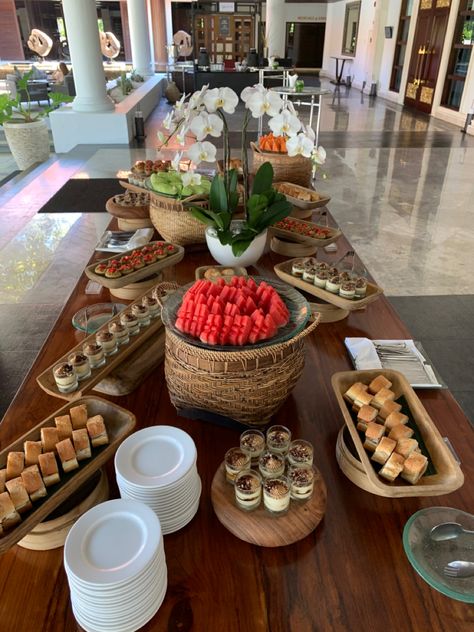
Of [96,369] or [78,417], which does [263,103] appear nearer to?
[96,369]

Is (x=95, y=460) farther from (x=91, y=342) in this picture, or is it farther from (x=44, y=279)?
(x=44, y=279)

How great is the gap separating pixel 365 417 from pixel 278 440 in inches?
8.1

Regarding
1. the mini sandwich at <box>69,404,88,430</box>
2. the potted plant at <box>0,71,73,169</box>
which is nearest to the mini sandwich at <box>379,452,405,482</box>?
the mini sandwich at <box>69,404,88,430</box>

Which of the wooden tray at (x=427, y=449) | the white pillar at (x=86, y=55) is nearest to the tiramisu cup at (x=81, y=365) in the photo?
the wooden tray at (x=427, y=449)

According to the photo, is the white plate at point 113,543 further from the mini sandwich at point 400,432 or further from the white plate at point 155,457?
the mini sandwich at point 400,432

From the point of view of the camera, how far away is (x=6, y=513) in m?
0.84

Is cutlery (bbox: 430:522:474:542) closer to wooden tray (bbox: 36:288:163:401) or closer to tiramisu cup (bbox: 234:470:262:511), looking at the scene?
tiramisu cup (bbox: 234:470:262:511)

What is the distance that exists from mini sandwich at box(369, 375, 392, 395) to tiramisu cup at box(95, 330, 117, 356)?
2.36 ft

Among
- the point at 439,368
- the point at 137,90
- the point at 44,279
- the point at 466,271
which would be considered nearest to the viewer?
the point at 439,368

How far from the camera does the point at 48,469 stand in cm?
94

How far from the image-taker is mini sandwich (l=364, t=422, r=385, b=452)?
103 cm

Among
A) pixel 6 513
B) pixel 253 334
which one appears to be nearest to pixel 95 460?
pixel 6 513

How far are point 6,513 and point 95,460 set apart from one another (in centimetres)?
19

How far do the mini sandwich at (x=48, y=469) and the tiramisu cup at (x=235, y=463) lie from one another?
1.12ft
